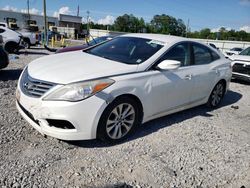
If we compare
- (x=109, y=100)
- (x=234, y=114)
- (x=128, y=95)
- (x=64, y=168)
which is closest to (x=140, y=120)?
(x=128, y=95)

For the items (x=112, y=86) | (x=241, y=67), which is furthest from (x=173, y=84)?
(x=241, y=67)

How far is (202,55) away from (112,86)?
2.56 metres

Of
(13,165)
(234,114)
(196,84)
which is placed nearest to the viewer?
(13,165)

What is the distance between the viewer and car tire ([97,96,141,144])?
11.2 ft

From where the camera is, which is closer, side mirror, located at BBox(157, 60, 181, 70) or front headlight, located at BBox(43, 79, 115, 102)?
front headlight, located at BBox(43, 79, 115, 102)

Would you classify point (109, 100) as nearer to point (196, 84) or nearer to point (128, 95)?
point (128, 95)

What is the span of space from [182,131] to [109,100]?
1.67m

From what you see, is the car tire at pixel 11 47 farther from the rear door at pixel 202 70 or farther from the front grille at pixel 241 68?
the rear door at pixel 202 70

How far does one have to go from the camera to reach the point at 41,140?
355cm

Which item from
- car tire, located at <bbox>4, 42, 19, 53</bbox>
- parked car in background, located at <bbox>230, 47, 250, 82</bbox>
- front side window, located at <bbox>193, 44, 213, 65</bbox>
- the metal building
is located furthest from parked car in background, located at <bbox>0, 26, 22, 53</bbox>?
the metal building

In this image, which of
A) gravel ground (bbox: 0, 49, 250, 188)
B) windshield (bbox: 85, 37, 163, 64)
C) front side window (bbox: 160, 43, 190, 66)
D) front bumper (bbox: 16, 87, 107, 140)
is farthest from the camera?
front side window (bbox: 160, 43, 190, 66)

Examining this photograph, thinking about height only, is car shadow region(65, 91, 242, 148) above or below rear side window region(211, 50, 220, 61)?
below

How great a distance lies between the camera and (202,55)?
512 cm

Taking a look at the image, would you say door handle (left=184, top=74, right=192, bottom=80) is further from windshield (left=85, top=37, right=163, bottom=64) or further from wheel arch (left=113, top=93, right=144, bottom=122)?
wheel arch (left=113, top=93, right=144, bottom=122)
